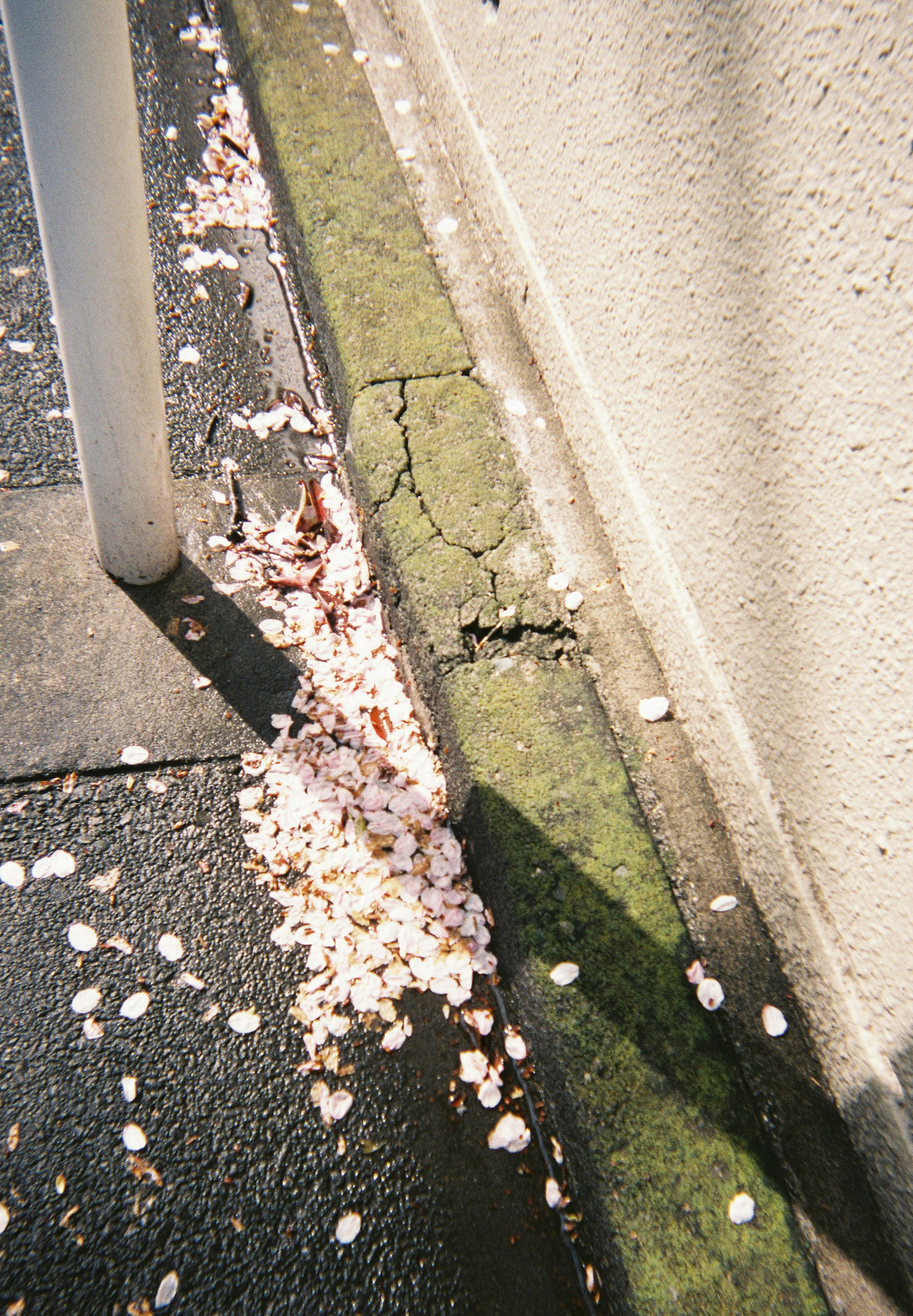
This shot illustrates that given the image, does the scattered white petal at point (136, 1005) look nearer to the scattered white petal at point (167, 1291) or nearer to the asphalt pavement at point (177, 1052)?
the asphalt pavement at point (177, 1052)

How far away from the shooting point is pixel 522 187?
10.4ft

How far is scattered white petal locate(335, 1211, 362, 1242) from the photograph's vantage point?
6.13 feet

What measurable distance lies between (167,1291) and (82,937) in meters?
0.84

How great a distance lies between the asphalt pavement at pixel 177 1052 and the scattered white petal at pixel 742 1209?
1.27ft

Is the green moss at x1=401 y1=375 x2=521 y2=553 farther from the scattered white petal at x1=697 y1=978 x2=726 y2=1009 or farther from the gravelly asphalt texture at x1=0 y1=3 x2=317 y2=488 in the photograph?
the scattered white petal at x1=697 y1=978 x2=726 y2=1009

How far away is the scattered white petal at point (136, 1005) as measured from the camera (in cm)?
209

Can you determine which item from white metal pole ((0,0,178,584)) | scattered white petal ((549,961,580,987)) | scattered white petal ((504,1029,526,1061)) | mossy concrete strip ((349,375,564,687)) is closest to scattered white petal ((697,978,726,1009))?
scattered white petal ((549,961,580,987))

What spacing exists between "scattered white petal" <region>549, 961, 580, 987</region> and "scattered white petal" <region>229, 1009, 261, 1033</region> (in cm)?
77

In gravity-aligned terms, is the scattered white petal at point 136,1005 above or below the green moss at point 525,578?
below

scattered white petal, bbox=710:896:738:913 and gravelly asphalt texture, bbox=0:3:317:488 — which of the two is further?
gravelly asphalt texture, bbox=0:3:317:488

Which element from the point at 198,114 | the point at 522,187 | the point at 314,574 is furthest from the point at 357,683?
the point at 198,114

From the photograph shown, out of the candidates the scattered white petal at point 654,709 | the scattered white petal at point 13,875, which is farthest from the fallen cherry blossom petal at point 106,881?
the scattered white petal at point 654,709

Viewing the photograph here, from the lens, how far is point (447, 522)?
9.42ft

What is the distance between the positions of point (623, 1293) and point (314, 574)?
2.23m
